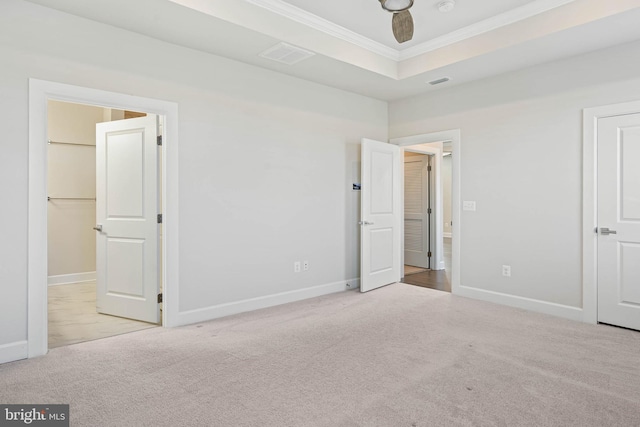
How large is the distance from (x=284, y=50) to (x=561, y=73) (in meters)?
2.87

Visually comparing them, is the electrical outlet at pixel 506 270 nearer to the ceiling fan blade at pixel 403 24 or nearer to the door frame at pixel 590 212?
the door frame at pixel 590 212

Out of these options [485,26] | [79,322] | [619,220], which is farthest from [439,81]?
[79,322]

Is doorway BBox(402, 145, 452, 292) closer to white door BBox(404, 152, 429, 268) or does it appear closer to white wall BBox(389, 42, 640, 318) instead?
white door BBox(404, 152, 429, 268)

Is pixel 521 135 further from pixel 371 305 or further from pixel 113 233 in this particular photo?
pixel 113 233

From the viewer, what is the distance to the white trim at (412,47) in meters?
3.33

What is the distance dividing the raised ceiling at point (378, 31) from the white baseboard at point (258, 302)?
8.44 ft

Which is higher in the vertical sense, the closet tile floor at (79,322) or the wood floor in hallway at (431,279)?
the wood floor in hallway at (431,279)

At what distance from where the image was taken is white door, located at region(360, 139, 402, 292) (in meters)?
4.88

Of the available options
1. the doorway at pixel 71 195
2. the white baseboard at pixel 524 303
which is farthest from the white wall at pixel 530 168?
the doorway at pixel 71 195

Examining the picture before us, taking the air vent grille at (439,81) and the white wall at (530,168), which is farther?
the air vent grille at (439,81)

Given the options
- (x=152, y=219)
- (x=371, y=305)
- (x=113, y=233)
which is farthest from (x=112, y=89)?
(x=371, y=305)

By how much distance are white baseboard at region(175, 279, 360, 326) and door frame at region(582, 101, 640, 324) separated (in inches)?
103

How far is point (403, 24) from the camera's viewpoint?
2.52m

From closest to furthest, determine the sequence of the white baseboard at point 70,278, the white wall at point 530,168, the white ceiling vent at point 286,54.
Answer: the white ceiling vent at point 286,54 → the white wall at point 530,168 → the white baseboard at point 70,278
